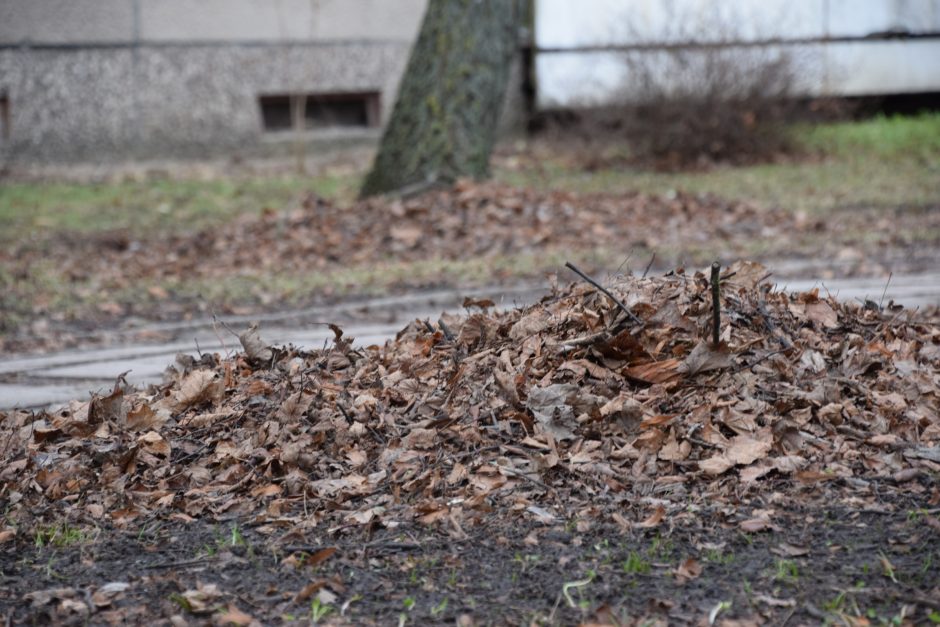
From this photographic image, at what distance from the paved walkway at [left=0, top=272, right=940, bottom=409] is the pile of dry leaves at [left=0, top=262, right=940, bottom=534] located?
57cm

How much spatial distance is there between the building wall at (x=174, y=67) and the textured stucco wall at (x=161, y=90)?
12mm

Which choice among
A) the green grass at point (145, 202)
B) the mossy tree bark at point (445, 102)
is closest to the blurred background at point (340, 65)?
the green grass at point (145, 202)

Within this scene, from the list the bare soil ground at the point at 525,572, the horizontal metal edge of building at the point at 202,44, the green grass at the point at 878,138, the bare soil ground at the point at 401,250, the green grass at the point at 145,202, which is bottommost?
the bare soil ground at the point at 525,572

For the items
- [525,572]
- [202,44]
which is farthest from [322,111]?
[525,572]

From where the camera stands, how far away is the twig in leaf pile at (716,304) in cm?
313

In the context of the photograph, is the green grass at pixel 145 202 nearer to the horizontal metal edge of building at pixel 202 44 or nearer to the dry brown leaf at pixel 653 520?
the horizontal metal edge of building at pixel 202 44

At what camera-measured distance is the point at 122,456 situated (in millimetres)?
3270

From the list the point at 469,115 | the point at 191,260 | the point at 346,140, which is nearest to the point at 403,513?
the point at 191,260

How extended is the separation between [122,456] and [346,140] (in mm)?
10783

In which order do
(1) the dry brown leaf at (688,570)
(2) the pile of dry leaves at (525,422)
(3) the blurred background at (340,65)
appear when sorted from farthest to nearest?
(3) the blurred background at (340,65), (2) the pile of dry leaves at (525,422), (1) the dry brown leaf at (688,570)

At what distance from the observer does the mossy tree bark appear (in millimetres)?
9336

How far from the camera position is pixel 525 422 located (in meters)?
3.24

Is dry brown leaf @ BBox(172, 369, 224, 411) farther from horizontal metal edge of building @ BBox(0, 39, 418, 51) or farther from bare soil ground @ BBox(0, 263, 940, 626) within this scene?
horizontal metal edge of building @ BBox(0, 39, 418, 51)

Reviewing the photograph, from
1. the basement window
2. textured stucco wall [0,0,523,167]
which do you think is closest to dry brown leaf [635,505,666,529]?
textured stucco wall [0,0,523,167]
